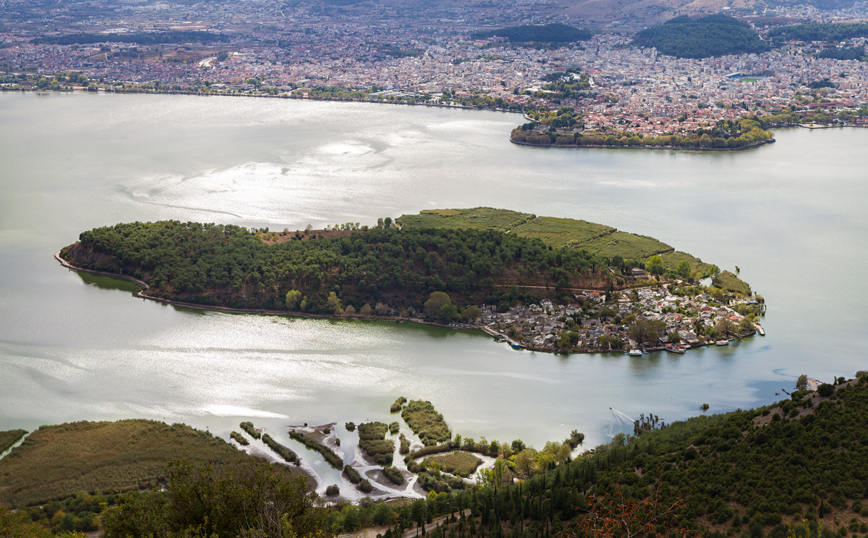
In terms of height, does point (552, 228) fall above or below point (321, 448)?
above

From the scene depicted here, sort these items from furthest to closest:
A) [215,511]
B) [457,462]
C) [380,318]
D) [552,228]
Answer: [552,228], [380,318], [457,462], [215,511]

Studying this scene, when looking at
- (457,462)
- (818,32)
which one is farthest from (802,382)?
(818,32)

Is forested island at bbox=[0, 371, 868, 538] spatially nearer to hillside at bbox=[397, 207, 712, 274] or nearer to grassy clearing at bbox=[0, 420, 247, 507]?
grassy clearing at bbox=[0, 420, 247, 507]

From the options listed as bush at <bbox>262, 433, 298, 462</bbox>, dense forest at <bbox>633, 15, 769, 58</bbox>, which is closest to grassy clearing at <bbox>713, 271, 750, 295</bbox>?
bush at <bbox>262, 433, 298, 462</bbox>

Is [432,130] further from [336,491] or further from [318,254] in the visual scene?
[336,491]

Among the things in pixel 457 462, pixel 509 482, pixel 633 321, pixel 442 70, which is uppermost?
pixel 442 70

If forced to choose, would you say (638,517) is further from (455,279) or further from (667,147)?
(667,147)

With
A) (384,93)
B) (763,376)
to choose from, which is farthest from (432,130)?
(763,376)
